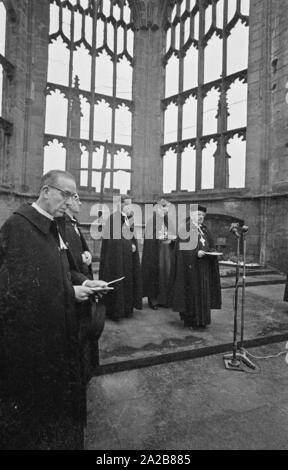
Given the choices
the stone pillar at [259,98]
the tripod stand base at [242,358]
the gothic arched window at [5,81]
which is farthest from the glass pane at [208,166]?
the tripod stand base at [242,358]

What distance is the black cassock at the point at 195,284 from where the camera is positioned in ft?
14.4

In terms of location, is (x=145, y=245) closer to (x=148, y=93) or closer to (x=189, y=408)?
(x=189, y=408)

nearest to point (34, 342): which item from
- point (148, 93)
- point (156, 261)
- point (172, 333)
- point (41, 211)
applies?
point (41, 211)

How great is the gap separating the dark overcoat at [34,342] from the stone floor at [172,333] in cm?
148

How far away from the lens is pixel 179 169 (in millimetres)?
13266

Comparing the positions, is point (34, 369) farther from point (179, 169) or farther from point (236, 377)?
point (179, 169)

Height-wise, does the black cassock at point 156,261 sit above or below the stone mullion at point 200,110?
below

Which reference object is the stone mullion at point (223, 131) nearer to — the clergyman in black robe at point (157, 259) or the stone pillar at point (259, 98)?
the stone pillar at point (259, 98)

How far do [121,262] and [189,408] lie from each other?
2701mm

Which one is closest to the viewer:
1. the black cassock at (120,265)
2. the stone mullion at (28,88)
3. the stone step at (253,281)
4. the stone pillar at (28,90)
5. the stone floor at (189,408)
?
the stone floor at (189,408)

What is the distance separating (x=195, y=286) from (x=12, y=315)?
129 inches

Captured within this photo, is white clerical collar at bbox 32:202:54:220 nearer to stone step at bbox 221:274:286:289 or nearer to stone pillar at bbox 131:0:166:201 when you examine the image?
stone step at bbox 221:274:286:289

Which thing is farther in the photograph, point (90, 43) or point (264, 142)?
point (90, 43)
